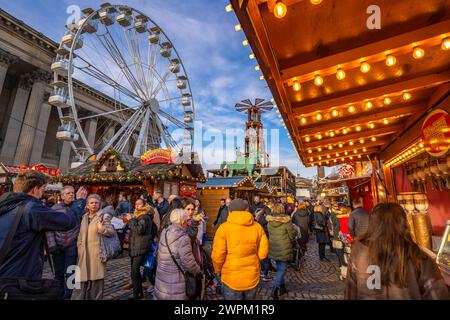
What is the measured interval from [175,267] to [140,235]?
1432mm

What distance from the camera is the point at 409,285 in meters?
1.46

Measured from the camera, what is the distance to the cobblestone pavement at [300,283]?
439 centimetres

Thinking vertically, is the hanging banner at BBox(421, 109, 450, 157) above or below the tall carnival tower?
below

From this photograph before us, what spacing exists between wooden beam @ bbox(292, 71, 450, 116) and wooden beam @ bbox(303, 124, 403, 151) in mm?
2243

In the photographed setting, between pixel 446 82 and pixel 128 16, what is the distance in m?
17.8

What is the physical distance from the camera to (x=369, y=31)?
8.29ft

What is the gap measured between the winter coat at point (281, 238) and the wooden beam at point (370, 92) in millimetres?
2191

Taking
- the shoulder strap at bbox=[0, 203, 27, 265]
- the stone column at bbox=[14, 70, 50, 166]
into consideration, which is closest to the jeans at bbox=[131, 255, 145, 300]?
Result: the shoulder strap at bbox=[0, 203, 27, 265]

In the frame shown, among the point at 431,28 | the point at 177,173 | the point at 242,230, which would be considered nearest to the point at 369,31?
the point at 431,28

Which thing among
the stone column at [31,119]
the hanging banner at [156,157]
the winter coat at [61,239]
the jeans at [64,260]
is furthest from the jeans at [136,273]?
the stone column at [31,119]

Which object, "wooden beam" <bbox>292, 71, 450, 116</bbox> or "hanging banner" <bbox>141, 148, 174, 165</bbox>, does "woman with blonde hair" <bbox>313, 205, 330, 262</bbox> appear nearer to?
"wooden beam" <bbox>292, 71, 450, 116</bbox>

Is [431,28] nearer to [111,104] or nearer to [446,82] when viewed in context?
[446,82]

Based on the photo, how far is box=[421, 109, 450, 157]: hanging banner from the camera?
333cm
